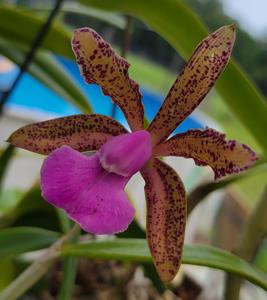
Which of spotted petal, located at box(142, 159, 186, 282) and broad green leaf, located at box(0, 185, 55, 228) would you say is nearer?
spotted petal, located at box(142, 159, 186, 282)

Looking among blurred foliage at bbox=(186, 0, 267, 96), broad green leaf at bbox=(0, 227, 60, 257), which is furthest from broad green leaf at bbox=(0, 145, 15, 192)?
blurred foliage at bbox=(186, 0, 267, 96)

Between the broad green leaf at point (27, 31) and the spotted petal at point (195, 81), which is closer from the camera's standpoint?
the spotted petal at point (195, 81)

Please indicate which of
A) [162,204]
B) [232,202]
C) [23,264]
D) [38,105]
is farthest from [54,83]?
[38,105]

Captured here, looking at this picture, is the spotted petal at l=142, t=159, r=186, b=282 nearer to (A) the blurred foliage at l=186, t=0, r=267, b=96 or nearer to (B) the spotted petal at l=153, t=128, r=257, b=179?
(B) the spotted petal at l=153, t=128, r=257, b=179

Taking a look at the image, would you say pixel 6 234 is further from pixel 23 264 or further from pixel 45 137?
pixel 23 264

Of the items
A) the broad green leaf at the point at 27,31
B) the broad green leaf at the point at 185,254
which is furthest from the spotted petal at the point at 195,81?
the broad green leaf at the point at 27,31

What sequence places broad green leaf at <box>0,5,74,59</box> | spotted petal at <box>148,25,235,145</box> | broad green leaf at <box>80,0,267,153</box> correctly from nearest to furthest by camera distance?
spotted petal at <box>148,25,235,145</box> → broad green leaf at <box>80,0,267,153</box> → broad green leaf at <box>0,5,74,59</box>

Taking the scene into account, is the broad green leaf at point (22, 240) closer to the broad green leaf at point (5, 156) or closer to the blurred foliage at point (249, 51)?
the broad green leaf at point (5, 156)
